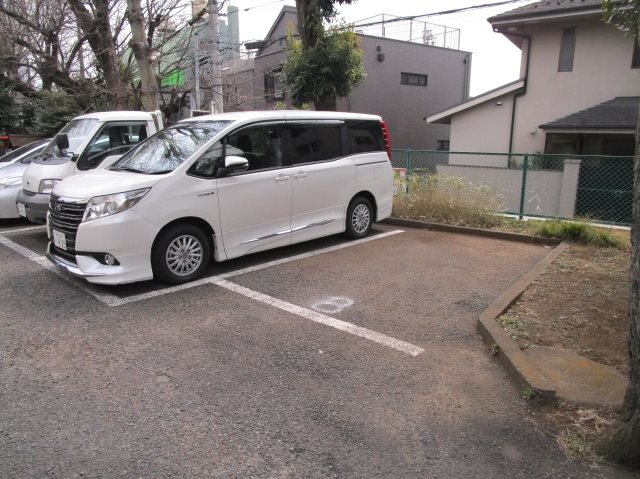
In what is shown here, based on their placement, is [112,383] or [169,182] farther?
[169,182]

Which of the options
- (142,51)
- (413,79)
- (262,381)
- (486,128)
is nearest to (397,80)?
(413,79)

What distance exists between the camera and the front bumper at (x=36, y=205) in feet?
22.8

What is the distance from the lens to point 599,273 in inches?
219

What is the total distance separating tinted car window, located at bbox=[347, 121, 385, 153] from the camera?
7035 mm

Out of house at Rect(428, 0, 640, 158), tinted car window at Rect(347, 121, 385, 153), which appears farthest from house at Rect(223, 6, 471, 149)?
tinted car window at Rect(347, 121, 385, 153)

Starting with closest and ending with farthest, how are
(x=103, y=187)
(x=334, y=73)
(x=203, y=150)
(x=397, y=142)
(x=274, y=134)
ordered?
(x=103, y=187) < (x=203, y=150) < (x=274, y=134) < (x=334, y=73) < (x=397, y=142)

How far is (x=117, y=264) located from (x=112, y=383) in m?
1.75

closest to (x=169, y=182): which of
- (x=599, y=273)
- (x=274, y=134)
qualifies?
(x=274, y=134)

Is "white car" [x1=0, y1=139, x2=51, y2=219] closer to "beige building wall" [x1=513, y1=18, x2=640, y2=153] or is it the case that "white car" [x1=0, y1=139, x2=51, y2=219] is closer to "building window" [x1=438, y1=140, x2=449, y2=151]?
"beige building wall" [x1=513, y1=18, x2=640, y2=153]

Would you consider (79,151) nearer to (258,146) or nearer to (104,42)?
(258,146)

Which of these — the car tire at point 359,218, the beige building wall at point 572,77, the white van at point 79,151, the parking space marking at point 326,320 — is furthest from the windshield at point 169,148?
the beige building wall at point 572,77

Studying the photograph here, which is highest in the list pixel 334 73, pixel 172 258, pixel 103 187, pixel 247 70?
pixel 247 70

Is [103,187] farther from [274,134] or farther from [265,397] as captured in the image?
[265,397]

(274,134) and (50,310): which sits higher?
(274,134)
